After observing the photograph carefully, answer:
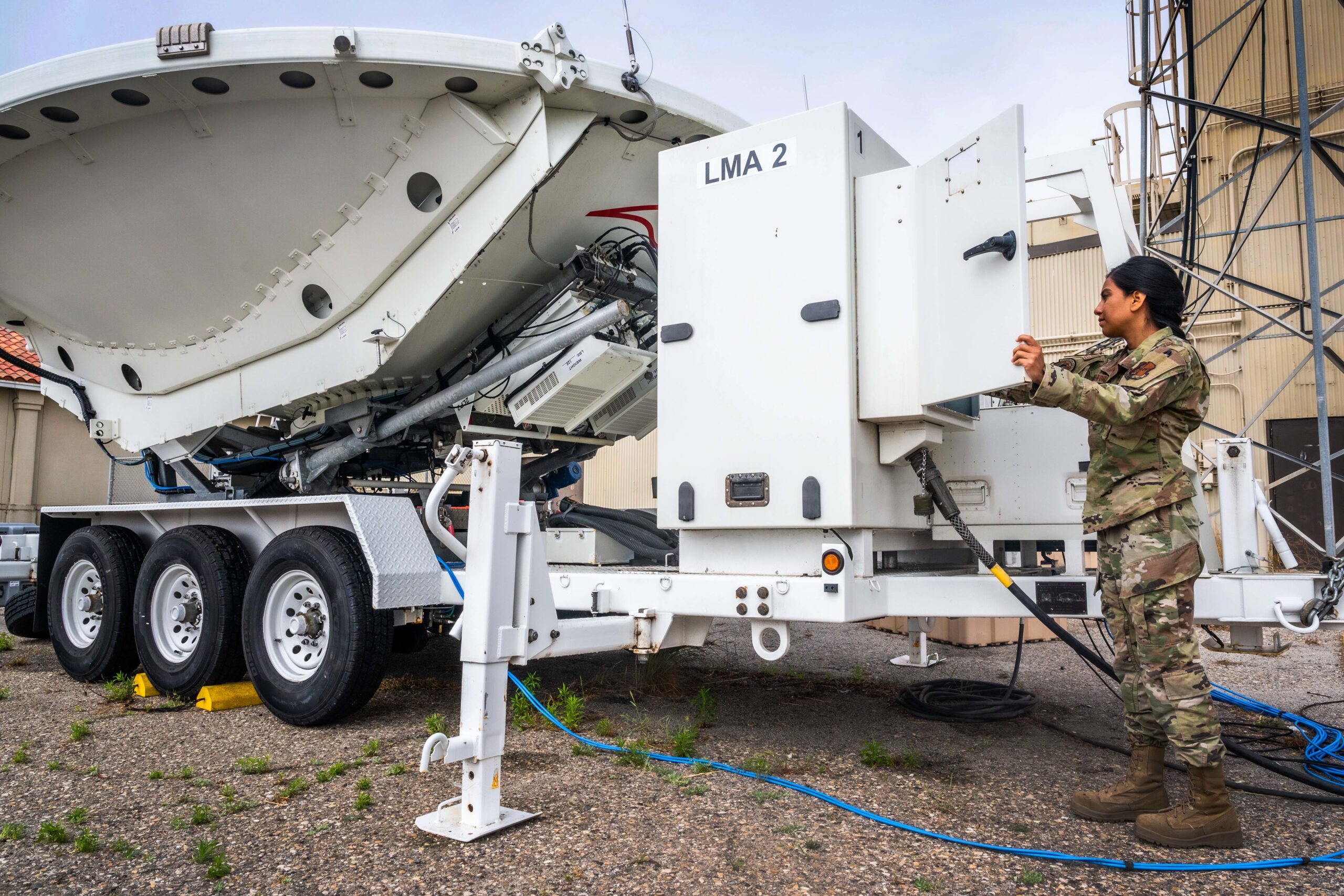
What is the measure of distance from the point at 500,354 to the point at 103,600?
9.45 ft

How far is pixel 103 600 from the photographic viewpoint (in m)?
5.61

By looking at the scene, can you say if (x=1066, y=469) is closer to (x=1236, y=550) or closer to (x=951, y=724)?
(x=1236, y=550)

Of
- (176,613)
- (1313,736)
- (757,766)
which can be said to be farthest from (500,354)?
(1313,736)

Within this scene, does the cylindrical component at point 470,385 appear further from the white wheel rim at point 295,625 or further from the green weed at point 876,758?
the green weed at point 876,758

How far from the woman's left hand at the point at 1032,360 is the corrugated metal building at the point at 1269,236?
863cm

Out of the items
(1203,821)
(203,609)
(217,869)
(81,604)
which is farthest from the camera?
(81,604)

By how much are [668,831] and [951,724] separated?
A: 2120 mm

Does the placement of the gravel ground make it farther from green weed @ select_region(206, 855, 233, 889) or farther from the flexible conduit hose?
the flexible conduit hose

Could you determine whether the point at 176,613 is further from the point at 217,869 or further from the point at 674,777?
the point at 674,777

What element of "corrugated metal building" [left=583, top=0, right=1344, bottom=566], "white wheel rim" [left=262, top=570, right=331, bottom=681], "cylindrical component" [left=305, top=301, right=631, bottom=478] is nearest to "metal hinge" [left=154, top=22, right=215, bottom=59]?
"cylindrical component" [left=305, top=301, right=631, bottom=478]

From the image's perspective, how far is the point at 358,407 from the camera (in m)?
5.26

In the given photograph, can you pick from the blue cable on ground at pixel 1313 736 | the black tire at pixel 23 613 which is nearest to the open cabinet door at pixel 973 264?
the blue cable on ground at pixel 1313 736

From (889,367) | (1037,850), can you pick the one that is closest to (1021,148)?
(889,367)

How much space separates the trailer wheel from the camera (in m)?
4.23
